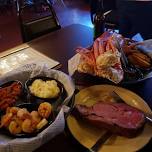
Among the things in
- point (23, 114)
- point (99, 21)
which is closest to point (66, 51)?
point (99, 21)

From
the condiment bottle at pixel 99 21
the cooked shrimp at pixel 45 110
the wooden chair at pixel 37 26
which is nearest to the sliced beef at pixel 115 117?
the cooked shrimp at pixel 45 110

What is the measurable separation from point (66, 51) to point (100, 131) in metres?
0.56

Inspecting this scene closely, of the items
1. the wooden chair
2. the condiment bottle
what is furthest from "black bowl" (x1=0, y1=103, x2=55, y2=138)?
the wooden chair

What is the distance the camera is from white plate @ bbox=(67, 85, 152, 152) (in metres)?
0.65

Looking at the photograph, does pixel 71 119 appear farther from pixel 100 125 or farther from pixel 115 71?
pixel 115 71

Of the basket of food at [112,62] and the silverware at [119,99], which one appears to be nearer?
the silverware at [119,99]

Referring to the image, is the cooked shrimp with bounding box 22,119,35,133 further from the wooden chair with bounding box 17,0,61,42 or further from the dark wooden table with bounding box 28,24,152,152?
the wooden chair with bounding box 17,0,61,42

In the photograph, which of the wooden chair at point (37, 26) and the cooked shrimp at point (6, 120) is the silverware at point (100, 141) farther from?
the wooden chair at point (37, 26)

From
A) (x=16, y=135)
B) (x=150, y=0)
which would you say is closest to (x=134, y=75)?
(x=16, y=135)

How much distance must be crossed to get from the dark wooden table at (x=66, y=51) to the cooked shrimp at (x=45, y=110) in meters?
0.11

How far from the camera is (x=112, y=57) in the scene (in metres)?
0.83

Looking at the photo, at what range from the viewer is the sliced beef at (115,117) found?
2.19 ft

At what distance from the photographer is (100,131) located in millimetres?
702

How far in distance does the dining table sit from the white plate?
19 mm
